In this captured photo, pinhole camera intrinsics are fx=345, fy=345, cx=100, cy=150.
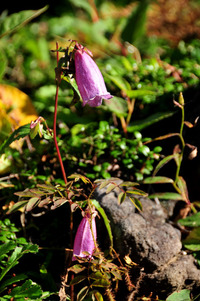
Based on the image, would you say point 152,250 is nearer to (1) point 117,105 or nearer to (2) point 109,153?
(2) point 109,153

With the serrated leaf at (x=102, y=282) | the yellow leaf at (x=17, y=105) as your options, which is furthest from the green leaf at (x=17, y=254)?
the yellow leaf at (x=17, y=105)

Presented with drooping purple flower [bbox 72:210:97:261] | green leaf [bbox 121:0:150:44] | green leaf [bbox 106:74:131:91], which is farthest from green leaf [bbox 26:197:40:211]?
green leaf [bbox 121:0:150:44]

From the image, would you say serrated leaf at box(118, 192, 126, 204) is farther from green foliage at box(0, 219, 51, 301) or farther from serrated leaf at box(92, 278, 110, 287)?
green foliage at box(0, 219, 51, 301)

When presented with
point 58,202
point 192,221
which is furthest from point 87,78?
point 192,221

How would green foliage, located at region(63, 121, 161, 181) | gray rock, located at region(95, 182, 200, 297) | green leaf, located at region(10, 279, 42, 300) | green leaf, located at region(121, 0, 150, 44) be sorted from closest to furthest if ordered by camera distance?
green leaf, located at region(10, 279, 42, 300), gray rock, located at region(95, 182, 200, 297), green foliage, located at region(63, 121, 161, 181), green leaf, located at region(121, 0, 150, 44)

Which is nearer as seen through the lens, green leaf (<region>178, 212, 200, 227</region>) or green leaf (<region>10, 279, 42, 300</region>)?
green leaf (<region>10, 279, 42, 300</region>)

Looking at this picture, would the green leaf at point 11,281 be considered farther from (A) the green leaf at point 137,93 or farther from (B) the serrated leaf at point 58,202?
(A) the green leaf at point 137,93

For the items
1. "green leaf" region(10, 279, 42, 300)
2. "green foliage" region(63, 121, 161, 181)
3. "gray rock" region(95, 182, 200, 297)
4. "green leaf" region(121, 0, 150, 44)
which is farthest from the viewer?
"green leaf" region(121, 0, 150, 44)
